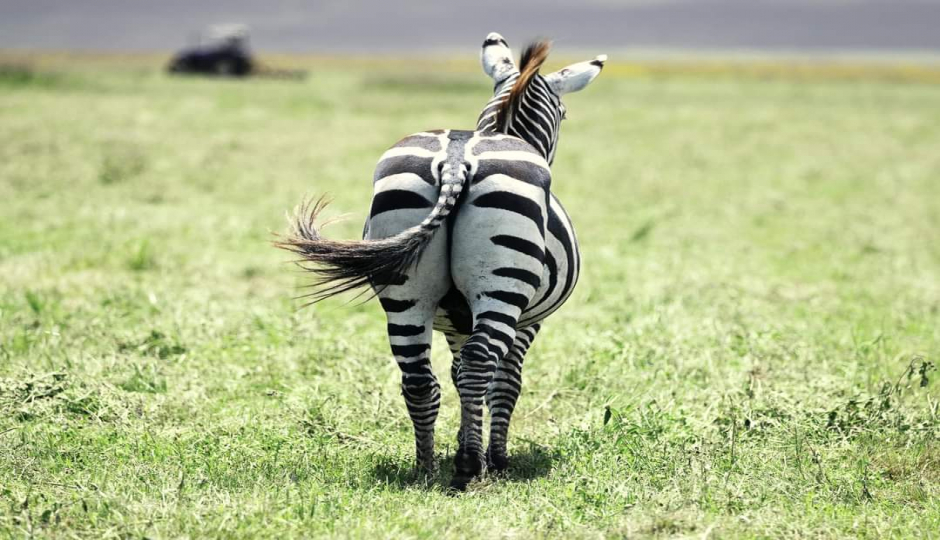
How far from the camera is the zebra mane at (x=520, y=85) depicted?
187 inches

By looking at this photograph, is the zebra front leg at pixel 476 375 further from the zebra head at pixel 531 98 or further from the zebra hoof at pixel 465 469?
the zebra head at pixel 531 98

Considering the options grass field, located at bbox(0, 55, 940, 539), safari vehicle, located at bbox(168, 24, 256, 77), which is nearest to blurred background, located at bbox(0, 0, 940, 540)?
grass field, located at bbox(0, 55, 940, 539)

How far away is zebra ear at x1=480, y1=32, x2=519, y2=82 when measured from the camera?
5.36 m

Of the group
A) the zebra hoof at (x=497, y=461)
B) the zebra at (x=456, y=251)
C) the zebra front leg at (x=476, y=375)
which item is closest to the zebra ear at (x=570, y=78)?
the zebra at (x=456, y=251)

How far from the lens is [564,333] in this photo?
7.66 metres

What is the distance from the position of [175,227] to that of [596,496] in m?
8.07

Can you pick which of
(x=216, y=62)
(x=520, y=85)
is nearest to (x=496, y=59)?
(x=520, y=85)

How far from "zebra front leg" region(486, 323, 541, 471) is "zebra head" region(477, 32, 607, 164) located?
3.43 feet

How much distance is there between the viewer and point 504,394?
502 cm

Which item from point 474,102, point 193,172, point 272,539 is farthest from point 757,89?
point 272,539

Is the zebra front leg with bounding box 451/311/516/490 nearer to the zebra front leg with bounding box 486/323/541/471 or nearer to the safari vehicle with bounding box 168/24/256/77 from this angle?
the zebra front leg with bounding box 486/323/541/471

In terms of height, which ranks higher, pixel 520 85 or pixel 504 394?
pixel 520 85

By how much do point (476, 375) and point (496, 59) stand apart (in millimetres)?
2135

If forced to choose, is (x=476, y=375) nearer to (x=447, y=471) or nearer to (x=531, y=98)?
(x=447, y=471)
